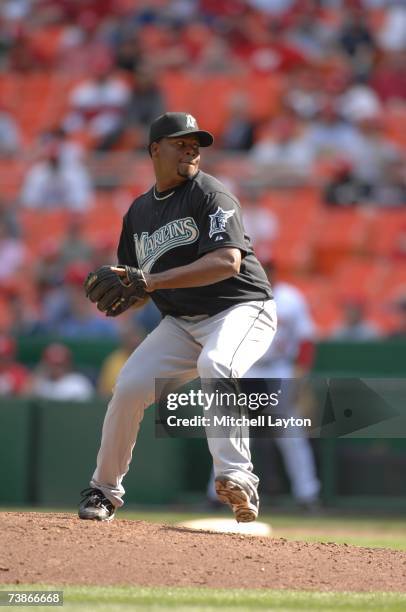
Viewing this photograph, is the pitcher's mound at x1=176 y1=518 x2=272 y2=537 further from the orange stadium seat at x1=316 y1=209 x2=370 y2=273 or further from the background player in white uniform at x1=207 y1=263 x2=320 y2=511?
the orange stadium seat at x1=316 y1=209 x2=370 y2=273

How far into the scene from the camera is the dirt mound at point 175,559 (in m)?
4.80

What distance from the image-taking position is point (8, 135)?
50.2 feet

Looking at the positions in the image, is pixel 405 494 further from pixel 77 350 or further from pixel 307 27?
pixel 307 27

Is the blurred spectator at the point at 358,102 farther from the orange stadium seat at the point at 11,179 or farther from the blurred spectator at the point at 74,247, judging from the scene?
the orange stadium seat at the point at 11,179

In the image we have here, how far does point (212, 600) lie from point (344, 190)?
9384mm

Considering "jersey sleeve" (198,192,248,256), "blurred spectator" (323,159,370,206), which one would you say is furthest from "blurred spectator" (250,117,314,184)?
"jersey sleeve" (198,192,248,256)

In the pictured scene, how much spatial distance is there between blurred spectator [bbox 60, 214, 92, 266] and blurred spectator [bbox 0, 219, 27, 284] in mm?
713

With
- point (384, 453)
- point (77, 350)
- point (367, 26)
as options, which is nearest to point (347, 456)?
point (384, 453)

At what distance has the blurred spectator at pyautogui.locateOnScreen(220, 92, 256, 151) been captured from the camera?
46.4 feet

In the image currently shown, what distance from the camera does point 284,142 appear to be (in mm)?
13891

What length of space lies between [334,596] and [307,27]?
1267 cm

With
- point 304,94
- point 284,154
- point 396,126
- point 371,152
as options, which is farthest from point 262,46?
point 371,152

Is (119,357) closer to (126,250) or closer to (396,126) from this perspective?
(126,250)

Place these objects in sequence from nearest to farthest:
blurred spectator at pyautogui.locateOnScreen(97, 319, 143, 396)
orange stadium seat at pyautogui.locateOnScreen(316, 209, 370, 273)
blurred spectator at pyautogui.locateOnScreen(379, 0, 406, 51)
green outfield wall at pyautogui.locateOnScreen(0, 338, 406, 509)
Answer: green outfield wall at pyautogui.locateOnScreen(0, 338, 406, 509) < blurred spectator at pyautogui.locateOnScreen(97, 319, 143, 396) < orange stadium seat at pyautogui.locateOnScreen(316, 209, 370, 273) < blurred spectator at pyautogui.locateOnScreen(379, 0, 406, 51)
